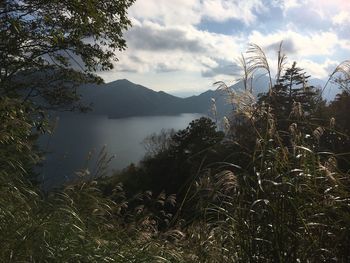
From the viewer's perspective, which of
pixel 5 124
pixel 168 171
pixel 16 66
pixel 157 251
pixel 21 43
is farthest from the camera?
pixel 168 171

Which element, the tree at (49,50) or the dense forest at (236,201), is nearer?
the dense forest at (236,201)

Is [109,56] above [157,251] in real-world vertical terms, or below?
above

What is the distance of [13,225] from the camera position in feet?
9.26

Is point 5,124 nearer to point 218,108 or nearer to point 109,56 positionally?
point 218,108

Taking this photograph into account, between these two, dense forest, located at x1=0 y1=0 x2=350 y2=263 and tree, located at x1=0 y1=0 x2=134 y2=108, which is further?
tree, located at x1=0 y1=0 x2=134 y2=108

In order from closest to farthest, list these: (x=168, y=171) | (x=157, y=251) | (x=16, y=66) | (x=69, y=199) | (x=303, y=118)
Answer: (x=157, y=251) < (x=303, y=118) < (x=69, y=199) < (x=16, y=66) < (x=168, y=171)

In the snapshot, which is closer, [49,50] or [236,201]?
[236,201]

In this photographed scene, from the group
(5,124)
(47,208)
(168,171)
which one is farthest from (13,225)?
(168,171)

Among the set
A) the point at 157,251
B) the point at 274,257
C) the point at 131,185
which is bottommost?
the point at 131,185

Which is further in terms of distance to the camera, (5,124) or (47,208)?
(5,124)

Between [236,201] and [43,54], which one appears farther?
[43,54]

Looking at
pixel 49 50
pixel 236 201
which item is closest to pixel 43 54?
pixel 49 50

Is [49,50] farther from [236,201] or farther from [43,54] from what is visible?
[236,201]

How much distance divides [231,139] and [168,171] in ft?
89.5
